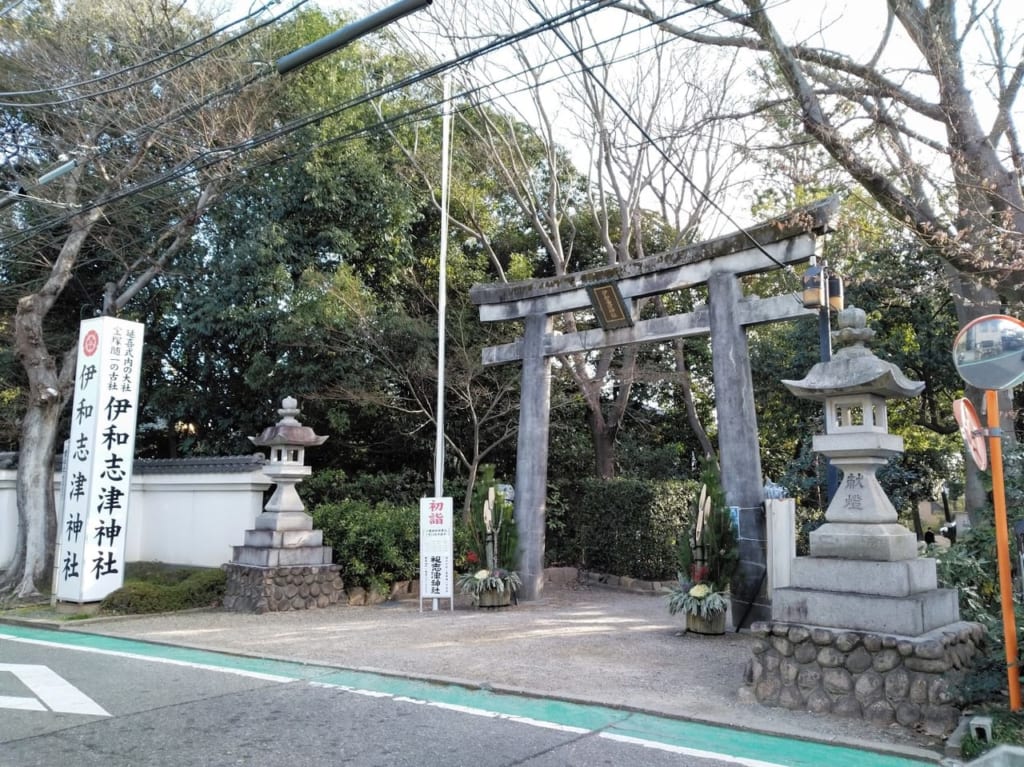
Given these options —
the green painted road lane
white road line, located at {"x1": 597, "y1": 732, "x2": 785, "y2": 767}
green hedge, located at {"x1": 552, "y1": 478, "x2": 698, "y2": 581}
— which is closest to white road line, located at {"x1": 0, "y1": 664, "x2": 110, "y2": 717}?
the green painted road lane

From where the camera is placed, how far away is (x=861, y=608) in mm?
6152

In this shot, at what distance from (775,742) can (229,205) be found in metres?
15.9

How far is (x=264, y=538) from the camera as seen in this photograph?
41.2 feet

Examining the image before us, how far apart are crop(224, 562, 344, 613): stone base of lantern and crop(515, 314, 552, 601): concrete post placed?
10.4ft

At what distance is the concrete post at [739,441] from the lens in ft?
32.7

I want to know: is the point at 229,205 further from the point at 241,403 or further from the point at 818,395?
Answer: the point at 818,395

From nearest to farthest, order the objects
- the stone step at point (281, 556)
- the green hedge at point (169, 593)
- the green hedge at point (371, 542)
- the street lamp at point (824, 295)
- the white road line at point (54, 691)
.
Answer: the white road line at point (54, 691)
the street lamp at point (824, 295)
the green hedge at point (169, 593)
the stone step at point (281, 556)
the green hedge at point (371, 542)

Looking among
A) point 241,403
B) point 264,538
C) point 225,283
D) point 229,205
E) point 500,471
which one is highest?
point 229,205

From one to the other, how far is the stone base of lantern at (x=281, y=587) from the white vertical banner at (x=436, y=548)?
1.72m

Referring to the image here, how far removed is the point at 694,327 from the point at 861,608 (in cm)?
573

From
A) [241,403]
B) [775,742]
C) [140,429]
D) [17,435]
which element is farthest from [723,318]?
[17,435]

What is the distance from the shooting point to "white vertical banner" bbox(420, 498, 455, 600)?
12117mm

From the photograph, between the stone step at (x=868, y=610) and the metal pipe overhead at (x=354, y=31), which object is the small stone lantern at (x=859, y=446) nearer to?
the stone step at (x=868, y=610)

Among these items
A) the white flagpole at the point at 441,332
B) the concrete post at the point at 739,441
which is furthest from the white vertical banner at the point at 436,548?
the concrete post at the point at 739,441
